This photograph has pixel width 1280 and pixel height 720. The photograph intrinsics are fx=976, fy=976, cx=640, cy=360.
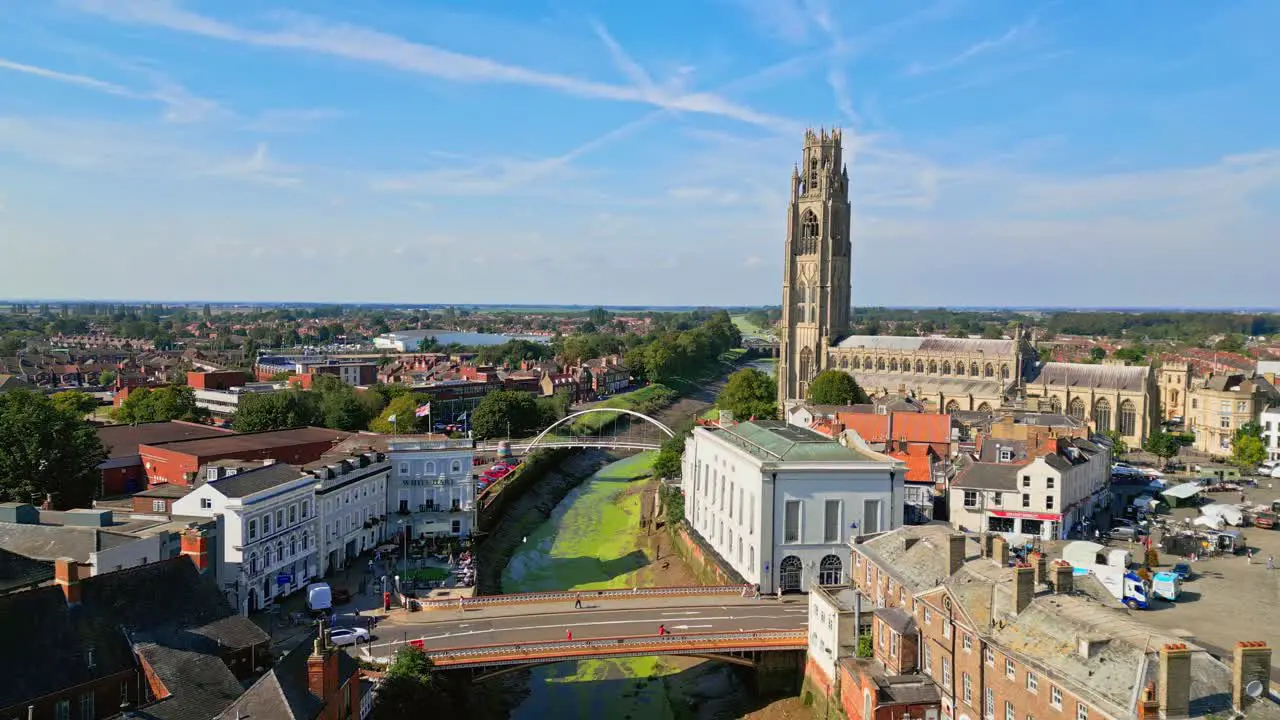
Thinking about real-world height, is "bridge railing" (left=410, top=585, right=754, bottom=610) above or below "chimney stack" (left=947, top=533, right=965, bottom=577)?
below

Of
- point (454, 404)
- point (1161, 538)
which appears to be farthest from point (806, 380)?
point (1161, 538)

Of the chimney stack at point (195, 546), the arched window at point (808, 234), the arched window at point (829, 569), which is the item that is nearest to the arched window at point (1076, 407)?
the arched window at point (808, 234)

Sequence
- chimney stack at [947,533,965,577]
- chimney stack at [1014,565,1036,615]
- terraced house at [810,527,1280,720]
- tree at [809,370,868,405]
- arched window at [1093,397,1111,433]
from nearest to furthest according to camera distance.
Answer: terraced house at [810,527,1280,720] < chimney stack at [1014,565,1036,615] < chimney stack at [947,533,965,577] < arched window at [1093,397,1111,433] < tree at [809,370,868,405]

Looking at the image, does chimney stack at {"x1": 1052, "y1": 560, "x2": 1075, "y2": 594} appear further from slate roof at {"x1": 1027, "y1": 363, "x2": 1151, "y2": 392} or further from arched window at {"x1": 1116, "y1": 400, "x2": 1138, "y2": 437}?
arched window at {"x1": 1116, "y1": 400, "x2": 1138, "y2": 437}

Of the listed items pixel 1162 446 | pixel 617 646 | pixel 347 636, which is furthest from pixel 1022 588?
pixel 1162 446

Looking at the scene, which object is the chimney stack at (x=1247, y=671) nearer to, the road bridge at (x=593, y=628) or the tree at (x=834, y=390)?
the road bridge at (x=593, y=628)

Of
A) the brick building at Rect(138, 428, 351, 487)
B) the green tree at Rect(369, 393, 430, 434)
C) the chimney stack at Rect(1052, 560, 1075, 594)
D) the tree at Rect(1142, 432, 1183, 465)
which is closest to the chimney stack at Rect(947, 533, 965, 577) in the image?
the chimney stack at Rect(1052, 560, 1075, 594)

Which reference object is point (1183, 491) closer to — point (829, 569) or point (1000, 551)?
point (829, 569)
